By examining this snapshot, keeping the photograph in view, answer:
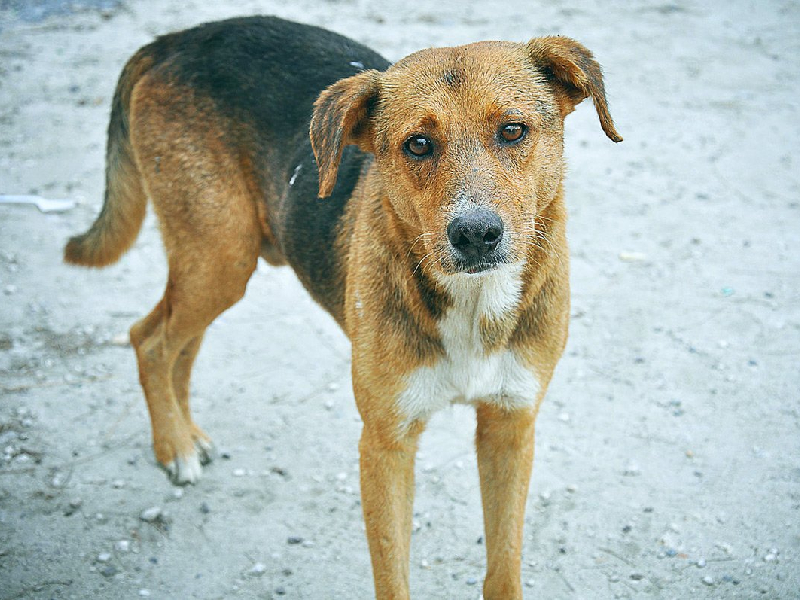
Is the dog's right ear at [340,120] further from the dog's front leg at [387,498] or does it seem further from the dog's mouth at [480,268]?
the dog's front leg at [387,498]

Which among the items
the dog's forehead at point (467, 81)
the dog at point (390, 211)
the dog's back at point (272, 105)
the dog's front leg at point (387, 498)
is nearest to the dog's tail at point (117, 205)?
the dog at point (390, 211)

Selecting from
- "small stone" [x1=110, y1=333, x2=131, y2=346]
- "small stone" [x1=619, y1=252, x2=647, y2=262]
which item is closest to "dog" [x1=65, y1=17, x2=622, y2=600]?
"small stone" [x1=110, y1=333, x2=131, y2=346]

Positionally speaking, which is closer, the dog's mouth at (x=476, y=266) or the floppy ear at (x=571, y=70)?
the dog's mouth at (x=476, y=266)

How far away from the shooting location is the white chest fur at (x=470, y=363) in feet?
9.68

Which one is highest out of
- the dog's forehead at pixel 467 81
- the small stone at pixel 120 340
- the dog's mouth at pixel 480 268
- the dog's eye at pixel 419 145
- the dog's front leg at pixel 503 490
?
the dog's forehead at pixel 467 81

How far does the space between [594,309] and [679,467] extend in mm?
1343

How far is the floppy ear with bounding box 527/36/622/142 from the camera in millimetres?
2834

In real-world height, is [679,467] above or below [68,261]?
below

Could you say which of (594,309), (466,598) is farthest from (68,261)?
(594,309)

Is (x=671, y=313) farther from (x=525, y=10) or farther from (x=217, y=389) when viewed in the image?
(x=525, y=10)

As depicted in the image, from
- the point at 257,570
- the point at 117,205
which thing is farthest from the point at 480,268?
the point at 117,205

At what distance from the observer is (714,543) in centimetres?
373

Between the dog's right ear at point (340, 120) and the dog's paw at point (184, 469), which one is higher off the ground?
the dog's right ear at point (340, 120)

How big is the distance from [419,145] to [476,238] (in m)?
0.40
